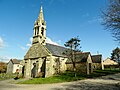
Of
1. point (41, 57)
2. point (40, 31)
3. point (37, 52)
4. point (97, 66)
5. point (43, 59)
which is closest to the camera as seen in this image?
point (43, 59)

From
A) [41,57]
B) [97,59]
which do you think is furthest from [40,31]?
[97,59]

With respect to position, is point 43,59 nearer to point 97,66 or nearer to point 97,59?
point 97,66

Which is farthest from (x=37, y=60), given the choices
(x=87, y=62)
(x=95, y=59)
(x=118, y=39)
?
(x=118, y=39)

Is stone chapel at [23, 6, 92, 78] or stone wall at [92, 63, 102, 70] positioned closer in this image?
stone chapel at [23, 6, 92, 78]

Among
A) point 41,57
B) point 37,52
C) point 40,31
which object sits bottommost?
point 41,57

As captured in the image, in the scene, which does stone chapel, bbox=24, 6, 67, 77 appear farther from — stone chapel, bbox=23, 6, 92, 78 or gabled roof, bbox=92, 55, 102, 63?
gabled roof, bbox=92, 55, 102, 63

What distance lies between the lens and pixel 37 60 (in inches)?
1548

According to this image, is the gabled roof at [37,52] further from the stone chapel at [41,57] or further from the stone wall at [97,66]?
the stone wall at [97,66]

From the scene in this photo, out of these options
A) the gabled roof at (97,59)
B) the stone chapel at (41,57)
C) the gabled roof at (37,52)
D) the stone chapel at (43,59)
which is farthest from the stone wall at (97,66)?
the gabled roof at (37,52)

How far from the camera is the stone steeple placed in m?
40.7

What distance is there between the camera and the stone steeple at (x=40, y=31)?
40.7 metres

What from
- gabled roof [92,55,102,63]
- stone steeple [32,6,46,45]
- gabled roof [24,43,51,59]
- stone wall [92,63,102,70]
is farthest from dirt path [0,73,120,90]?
gabled roof [92,55,102,63]

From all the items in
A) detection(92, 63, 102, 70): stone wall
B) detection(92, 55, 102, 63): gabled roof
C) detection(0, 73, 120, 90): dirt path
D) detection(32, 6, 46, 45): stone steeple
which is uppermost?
detection(32, 6, 46, 45): stone steeple

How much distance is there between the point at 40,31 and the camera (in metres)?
41.2
